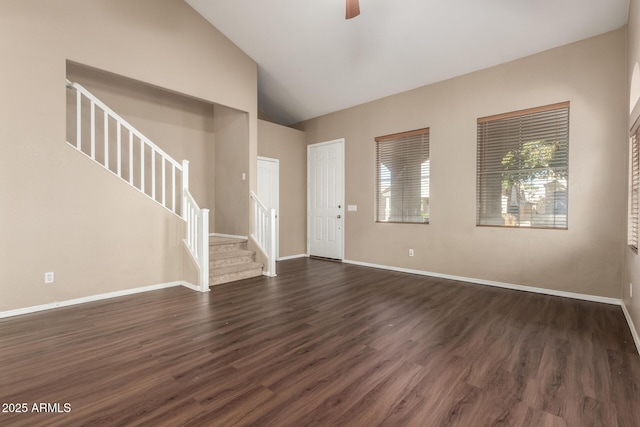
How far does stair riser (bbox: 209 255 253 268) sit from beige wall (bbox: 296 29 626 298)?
213 cm

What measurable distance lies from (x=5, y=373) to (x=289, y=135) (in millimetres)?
5469

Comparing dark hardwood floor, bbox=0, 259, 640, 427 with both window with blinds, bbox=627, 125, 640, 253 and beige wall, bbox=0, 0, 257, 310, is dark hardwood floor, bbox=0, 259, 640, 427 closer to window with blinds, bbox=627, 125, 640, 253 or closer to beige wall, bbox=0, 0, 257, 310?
beige wall, bbox=0, 0, 257, 310

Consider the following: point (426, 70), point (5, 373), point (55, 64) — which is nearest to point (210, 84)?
point (55, 64)

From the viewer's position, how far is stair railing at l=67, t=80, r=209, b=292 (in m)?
3.76

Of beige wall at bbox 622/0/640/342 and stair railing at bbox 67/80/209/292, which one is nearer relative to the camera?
beige wall at bbox 622/0/640/342

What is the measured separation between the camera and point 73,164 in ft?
11.4

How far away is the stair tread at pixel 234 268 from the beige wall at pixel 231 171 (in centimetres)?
58

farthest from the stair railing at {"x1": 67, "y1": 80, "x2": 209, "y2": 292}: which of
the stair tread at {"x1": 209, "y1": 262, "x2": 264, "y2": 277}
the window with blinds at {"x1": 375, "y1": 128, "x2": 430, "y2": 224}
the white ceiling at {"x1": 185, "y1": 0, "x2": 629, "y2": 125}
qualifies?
the window with blinds at {"x1": 375, "y1": 128, "x2": 430, "y2": 224}

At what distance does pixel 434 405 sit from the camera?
1.74 m

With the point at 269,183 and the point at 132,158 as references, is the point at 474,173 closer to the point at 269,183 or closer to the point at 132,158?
the point at 269,183

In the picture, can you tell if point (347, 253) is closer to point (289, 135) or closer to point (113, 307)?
point (289, 135)

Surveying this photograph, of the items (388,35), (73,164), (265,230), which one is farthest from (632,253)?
(73,164)

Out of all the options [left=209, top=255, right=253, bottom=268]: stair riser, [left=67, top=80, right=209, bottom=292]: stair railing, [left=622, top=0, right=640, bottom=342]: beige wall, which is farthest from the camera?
[left=209, top=255, right=253, bottom=268]: stair riser

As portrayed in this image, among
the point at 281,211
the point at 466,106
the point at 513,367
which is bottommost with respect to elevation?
the point at 513,367
